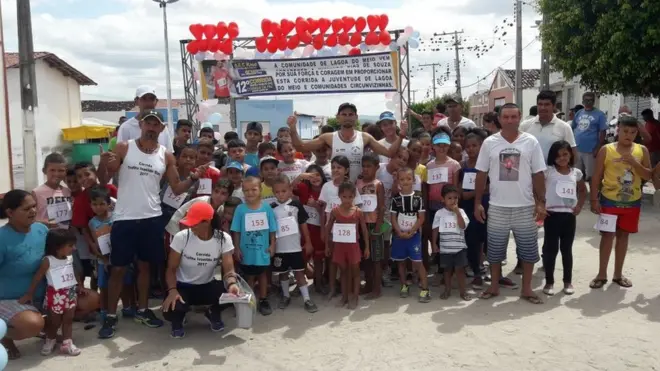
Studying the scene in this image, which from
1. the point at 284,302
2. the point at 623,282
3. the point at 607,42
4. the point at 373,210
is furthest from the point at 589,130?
the point at 284,302

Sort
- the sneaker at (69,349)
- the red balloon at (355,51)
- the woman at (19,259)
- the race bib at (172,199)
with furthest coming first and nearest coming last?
the red balloon at (355,51) → the race bib at (172,199) → the sneaker at (69,349) → the woman at (19,259)

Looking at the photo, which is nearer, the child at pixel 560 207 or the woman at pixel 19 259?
the woman at pixel 19 259

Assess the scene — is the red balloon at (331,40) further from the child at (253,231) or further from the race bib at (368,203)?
the child at (253,231)

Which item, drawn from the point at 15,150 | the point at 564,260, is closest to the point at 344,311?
the point at 564,260

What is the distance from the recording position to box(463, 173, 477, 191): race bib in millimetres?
5492

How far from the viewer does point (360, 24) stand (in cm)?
1291

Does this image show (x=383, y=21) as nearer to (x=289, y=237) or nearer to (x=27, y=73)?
(x=27, y=73)

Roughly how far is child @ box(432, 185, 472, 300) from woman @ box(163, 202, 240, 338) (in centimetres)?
205

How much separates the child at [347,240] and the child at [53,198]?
2436mm

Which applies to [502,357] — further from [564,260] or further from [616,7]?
[616,7]

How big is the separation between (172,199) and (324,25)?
8659mm

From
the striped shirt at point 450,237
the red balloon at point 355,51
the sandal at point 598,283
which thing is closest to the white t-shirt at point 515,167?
the striped shirt at point 450,237

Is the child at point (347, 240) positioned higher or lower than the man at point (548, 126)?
lower

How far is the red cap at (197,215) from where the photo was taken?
4.29 metres
